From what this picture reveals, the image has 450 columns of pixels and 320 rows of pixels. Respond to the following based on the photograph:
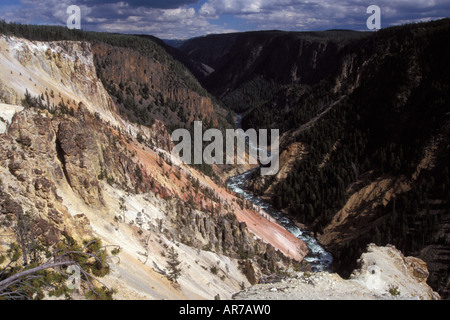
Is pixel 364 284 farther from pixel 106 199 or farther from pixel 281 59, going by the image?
pixel 281 59

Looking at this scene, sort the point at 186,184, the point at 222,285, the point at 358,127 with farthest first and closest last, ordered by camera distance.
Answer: the point at 358,127, the point at 186,184, the point at 222,285

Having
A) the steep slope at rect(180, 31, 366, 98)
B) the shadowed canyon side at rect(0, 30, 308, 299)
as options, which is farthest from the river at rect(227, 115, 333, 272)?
the steep slope at rect(180, 31, 366, 98)

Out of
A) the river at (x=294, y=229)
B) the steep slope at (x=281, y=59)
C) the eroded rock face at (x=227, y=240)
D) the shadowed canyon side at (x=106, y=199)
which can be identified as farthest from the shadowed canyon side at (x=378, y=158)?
the steep slope at (x=281, y=59)

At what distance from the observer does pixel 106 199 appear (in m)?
20.1

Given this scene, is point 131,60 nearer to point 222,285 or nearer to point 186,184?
point 186,184

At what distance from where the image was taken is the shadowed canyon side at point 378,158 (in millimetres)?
34562

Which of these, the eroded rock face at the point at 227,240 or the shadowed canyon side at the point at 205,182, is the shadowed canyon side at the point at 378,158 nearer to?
the shadowed canyon side at the point at 205,182

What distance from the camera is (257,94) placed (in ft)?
448

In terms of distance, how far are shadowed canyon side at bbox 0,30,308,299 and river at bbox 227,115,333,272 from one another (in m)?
1.61

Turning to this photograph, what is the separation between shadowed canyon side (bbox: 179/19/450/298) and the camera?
113 ft

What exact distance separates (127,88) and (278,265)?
47462 mm

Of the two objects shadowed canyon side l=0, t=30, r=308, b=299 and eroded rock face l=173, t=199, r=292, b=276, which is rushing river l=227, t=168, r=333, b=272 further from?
eroded rock face l=173, t=199, r=292, b=276

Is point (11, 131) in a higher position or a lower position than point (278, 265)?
higher
